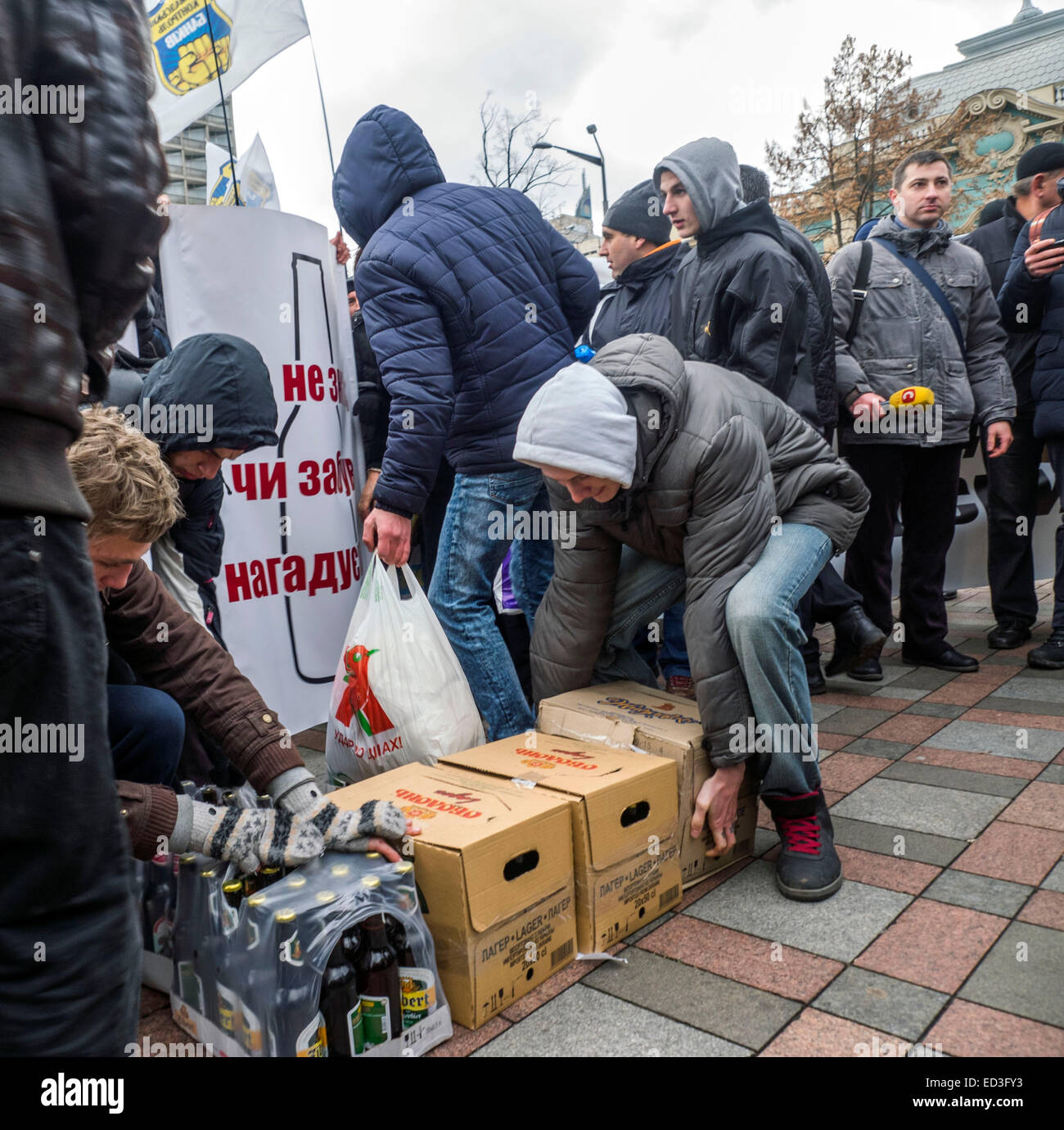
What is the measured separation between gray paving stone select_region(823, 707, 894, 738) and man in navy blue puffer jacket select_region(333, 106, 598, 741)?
1.30m

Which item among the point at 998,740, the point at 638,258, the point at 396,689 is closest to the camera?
the point at 396,689

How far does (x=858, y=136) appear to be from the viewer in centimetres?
1556

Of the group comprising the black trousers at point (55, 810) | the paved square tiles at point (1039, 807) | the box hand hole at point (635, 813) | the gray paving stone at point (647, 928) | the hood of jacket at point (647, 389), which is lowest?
the gray paving stone at point (647, 928)

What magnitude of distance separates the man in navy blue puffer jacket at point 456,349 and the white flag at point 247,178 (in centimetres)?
184

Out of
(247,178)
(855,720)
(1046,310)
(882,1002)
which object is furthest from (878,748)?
(247,178)

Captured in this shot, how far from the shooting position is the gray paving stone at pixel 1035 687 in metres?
3.88

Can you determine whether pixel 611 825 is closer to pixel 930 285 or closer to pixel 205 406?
pixel 205 406

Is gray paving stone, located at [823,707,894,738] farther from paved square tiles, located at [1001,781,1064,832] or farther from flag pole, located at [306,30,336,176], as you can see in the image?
flag pole, located at [306,30,336,176]

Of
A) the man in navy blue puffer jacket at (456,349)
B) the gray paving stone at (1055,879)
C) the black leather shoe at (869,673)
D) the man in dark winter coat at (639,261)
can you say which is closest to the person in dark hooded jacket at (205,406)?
the man in navy blue puffer jacket at (456,349)

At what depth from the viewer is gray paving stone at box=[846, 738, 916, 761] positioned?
333 centimetres

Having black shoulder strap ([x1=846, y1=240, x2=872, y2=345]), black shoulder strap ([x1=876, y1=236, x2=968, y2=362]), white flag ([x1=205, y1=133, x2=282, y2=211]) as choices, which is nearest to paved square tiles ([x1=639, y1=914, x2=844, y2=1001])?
black shoulder strap ([x1=846, y1=240, x2=872, y2=345])

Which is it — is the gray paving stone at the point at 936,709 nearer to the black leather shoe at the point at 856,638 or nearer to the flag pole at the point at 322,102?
the black leather shoe at the point at 856,638

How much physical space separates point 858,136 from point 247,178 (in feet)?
45.2
